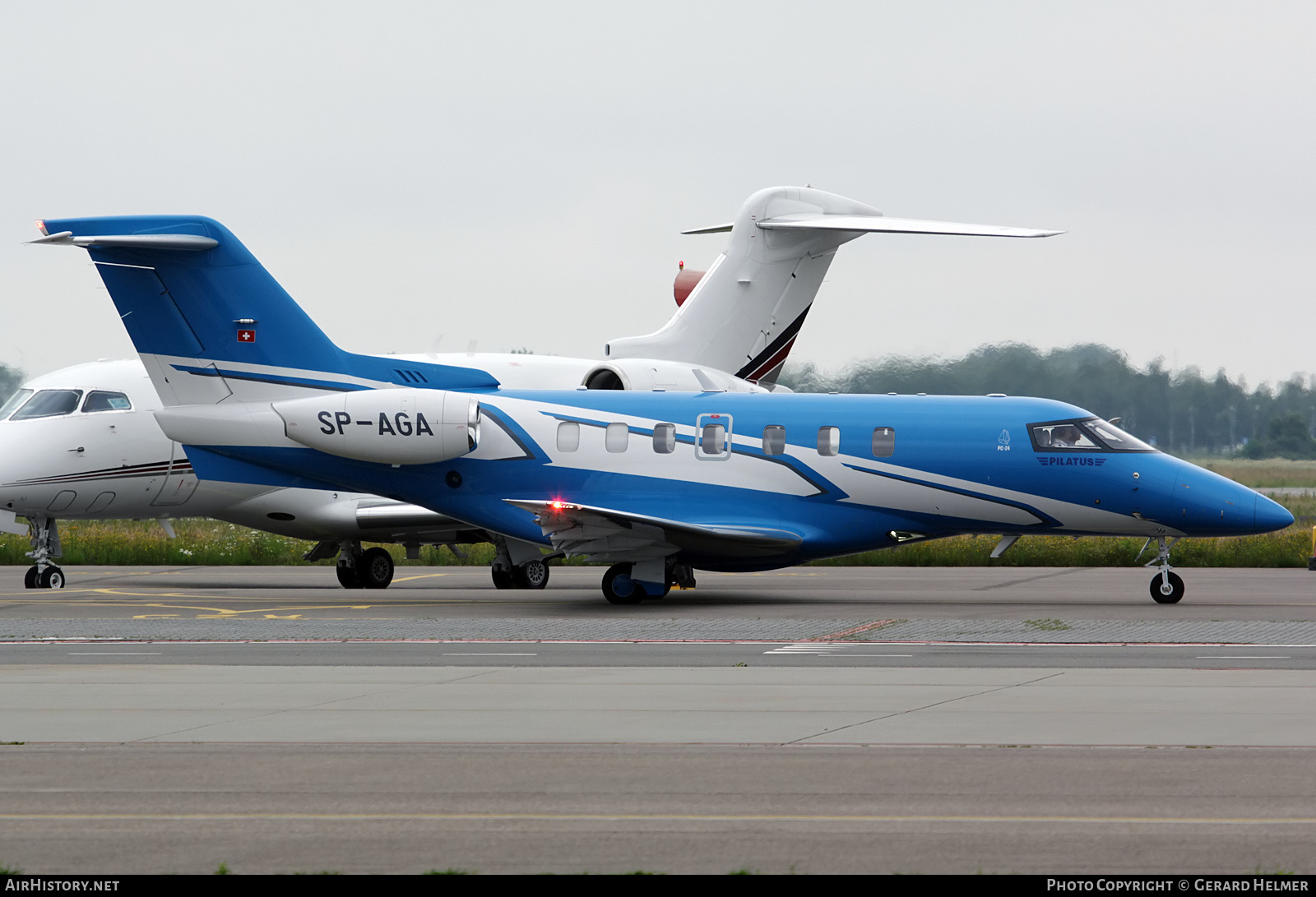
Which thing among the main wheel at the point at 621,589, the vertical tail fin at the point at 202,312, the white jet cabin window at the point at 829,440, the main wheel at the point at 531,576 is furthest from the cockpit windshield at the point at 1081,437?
the vertical tail fin at the point at 202,312

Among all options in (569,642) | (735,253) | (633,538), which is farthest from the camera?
(735,253)

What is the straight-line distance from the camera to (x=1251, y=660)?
46.3ft

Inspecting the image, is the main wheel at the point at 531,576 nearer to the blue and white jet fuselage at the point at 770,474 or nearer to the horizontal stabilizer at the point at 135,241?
the blue and white jet fuselage at the point at 770,474

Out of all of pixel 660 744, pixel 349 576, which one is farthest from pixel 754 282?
pixel 660 744

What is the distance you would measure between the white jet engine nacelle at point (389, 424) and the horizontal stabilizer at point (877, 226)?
25.5 feet

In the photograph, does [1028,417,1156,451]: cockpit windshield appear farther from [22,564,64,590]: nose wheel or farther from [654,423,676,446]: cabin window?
[22,564,64,590]: nose wheel

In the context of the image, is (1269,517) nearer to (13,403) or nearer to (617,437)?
(617,437)

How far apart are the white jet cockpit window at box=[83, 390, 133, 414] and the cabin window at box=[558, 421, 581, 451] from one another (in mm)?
8062

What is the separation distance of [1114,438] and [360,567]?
13.1m

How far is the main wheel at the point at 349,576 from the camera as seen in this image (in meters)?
26.5

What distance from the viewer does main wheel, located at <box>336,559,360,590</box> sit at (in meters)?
26.5
